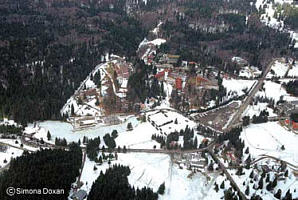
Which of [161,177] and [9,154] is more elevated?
[9,154]

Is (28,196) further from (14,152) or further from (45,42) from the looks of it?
(45,42)

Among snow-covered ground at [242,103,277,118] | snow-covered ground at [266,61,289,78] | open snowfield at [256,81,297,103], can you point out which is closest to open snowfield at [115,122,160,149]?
snow-covered ground at [242,103,277,118]

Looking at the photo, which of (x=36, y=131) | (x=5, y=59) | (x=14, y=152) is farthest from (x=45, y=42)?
(x=14, y=152)

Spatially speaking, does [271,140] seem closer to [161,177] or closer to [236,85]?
[161,177]

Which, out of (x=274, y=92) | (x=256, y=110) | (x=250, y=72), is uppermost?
(x=250, y=72)

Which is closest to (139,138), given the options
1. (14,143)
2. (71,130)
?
(71,130)

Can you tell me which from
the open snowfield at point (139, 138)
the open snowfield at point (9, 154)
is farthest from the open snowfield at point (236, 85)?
the open snowfield at point (9, 154)

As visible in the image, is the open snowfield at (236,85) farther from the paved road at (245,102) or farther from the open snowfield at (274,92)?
the open snowfield at (274,92)
